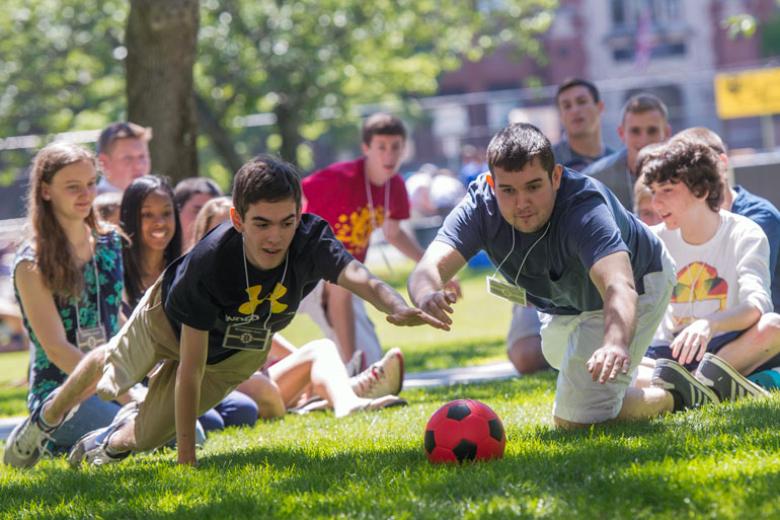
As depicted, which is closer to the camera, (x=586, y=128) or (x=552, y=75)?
(x=586, y=128)

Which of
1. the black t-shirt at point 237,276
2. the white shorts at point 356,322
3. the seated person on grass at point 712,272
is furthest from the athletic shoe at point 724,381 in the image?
the white shorts at point 356,322

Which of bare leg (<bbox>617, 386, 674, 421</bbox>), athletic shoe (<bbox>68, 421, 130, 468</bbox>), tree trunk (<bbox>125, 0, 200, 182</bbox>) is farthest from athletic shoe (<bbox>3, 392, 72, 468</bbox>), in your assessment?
tree trunk (<bbox>125, 0, 200, 182</bbox>)

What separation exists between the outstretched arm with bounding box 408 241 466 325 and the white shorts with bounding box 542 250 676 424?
31.8 inches

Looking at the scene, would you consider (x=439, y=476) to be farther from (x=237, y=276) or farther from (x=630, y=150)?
(x=630, y=150)

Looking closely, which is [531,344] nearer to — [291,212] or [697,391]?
[697,391]

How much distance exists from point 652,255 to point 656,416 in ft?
2.87

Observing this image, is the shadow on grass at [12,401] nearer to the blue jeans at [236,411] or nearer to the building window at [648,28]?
the blue jeans at [236,411]

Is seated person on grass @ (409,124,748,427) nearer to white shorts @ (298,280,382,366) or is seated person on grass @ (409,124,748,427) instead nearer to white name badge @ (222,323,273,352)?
white name badge @ (222,323,273,352)

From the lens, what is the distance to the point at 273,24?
2648cm

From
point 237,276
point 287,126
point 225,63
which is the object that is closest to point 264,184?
point 237,276

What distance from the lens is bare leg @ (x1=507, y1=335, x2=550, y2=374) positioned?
31.3 ft

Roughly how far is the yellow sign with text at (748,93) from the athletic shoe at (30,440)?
2565cm

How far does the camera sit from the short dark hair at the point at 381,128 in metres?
9.73

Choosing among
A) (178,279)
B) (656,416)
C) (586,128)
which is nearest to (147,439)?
(178,279)
